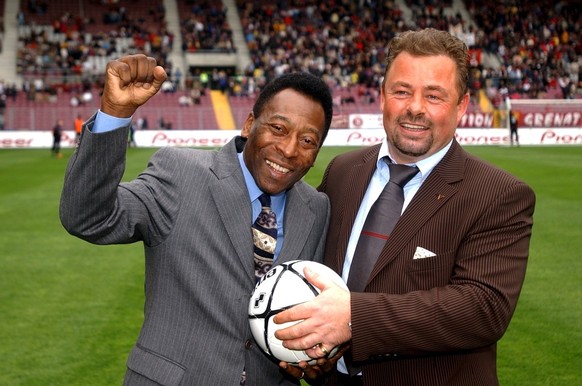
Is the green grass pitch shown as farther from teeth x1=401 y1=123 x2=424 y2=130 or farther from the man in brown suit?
teeth x1=401 y1=123 x2=424 y2=130

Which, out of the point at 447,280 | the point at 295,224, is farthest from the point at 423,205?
the point at 295,224

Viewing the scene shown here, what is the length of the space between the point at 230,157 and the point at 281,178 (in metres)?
0.25

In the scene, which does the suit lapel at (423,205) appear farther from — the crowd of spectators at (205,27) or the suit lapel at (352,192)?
the crowd of spectators at (205,27)

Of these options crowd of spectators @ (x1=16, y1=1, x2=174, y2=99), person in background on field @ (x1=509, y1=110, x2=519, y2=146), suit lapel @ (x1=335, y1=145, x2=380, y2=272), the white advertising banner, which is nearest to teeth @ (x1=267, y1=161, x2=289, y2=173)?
suit lapel @ (x1=335, y1=145, x2=380, y2=272)

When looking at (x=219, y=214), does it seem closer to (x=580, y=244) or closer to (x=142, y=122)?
(x=580, y=244)

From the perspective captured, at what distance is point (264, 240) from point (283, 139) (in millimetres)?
452

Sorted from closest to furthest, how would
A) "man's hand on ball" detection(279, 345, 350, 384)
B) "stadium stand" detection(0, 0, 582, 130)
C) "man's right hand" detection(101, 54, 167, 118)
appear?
"man's right hand" detection(101, 54, 167, 118) < "man's hand on ball" detection(279, 345, 350, 384) < "stadium stand" detection(0, 0, 582, 130)

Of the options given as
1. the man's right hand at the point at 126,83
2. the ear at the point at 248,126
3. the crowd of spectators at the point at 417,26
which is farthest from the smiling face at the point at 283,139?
the crowd of spectators at the point at 417,26

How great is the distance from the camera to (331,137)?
3416 cm

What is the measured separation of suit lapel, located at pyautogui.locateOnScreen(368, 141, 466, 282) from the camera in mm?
3100

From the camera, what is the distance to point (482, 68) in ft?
140

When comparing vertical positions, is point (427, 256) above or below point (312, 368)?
above

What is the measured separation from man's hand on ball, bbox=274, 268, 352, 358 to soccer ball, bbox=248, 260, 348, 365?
0.08 m

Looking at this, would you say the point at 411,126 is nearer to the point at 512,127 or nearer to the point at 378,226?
the point at 378,226
